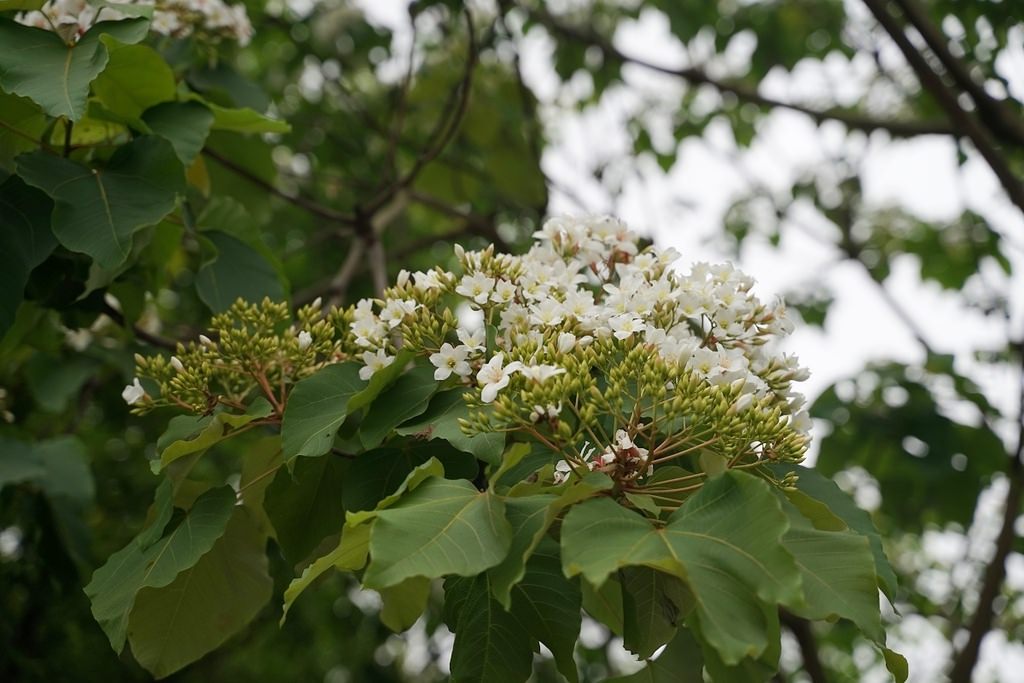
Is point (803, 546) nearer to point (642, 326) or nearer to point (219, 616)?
point (642, 326)

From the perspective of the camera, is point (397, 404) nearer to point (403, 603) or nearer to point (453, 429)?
point (453, 429)

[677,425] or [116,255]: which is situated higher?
[677,425]

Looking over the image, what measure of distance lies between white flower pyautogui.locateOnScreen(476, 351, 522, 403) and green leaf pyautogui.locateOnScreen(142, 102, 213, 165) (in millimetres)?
949

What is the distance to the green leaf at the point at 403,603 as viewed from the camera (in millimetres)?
1733

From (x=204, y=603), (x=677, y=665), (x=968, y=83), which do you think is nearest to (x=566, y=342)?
(x=677, y=665)

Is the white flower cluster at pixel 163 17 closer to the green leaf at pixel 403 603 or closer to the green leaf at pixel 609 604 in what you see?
the green leaf at pixel 403 603

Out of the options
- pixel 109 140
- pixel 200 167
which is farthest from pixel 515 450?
pixel 200 167

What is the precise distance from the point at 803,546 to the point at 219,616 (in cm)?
109

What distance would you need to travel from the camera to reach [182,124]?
214cm

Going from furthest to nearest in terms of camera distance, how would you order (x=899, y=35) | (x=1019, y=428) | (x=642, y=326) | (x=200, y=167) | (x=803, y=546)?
1. (x=1019, y=428)
2. (x=899, y=35)
3. (x=200, y=167)
4. (x=642, y=326)
5. (x=803, y=546)

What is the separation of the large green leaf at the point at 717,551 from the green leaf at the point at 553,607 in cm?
28

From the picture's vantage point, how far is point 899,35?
3160mm

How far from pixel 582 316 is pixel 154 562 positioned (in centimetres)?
79

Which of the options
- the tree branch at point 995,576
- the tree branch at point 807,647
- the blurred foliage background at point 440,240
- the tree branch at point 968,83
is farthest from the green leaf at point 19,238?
the tree branch at point 995,576
